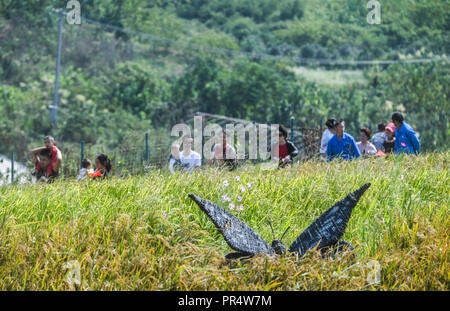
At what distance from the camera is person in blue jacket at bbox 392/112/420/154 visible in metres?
8.62

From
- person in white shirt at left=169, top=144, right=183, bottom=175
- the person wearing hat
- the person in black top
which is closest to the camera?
person in white shirt at left=169, top=144, right=183, bottom=175

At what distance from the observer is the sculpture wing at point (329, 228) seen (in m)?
4.55

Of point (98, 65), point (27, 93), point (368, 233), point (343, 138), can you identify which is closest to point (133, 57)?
point (98, 65)

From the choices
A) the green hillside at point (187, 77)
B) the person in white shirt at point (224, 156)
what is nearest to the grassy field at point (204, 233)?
the person in white shirt at point (224, 156)

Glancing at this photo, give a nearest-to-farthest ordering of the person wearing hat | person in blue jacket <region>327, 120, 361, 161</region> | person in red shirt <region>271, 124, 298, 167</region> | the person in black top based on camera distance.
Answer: person in blue jacket <region>327, 120, 361, 161</region> → person in red shirt <region>271, 124, 298, 167</region> → the person in black top → the person wearing hat

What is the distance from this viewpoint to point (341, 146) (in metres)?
8.62

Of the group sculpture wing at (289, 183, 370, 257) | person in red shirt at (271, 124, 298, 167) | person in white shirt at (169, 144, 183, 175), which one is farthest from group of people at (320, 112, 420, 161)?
sculpture wing at (289, 183, 370, 257)

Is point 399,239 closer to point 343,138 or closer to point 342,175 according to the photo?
point 342,175

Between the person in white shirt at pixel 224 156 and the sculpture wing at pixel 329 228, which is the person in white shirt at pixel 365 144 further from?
the sculpture wing at pixel 329 228

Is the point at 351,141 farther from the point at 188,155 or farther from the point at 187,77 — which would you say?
the point at 187,77

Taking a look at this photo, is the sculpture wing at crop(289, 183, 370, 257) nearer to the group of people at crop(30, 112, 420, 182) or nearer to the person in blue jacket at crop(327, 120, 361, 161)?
the group of people at crop(30, 112, 420, 182)

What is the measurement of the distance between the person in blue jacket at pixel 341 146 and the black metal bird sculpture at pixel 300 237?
3.92 meters

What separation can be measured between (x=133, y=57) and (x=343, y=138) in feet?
146

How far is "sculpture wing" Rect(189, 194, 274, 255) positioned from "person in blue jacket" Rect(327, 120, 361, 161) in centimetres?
418
